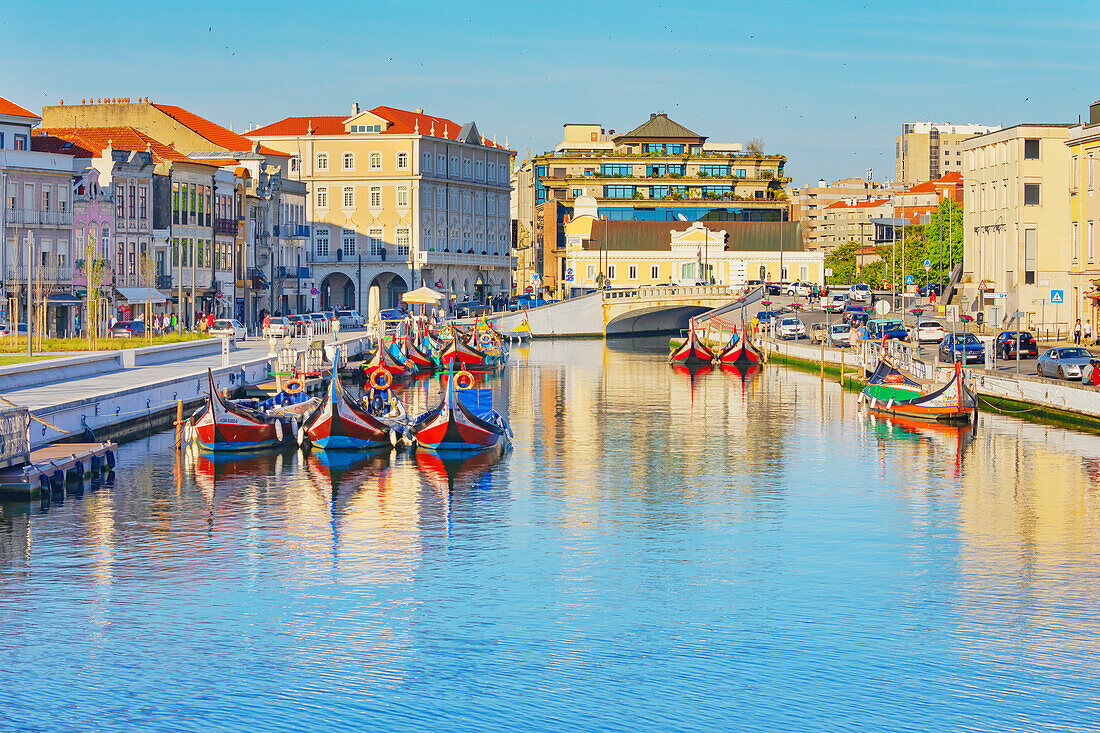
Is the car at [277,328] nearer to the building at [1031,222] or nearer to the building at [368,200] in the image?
the building at [368,200]

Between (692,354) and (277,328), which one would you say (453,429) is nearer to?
(277,328)

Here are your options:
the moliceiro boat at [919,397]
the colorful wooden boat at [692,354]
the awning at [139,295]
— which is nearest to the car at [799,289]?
the colorful wooden boat at [692,354]

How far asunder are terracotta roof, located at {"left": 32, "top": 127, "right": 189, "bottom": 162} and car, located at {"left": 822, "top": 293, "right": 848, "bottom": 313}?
158 feet

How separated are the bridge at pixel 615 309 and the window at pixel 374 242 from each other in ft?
60.5

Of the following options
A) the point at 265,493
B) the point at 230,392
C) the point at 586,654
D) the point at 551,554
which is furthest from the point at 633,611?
the point at 230,392

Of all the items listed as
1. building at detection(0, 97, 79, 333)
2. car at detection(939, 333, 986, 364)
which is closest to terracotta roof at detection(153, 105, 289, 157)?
building at detection(0, 97, 79, 333)

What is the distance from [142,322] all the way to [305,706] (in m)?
63.5

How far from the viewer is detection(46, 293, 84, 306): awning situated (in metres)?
81.2

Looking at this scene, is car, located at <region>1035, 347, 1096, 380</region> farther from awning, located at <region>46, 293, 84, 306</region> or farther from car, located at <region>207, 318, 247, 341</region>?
awning, located at <region>46, 293, 84, 306</region>

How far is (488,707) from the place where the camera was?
2392cm

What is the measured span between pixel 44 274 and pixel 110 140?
14013 millimetres

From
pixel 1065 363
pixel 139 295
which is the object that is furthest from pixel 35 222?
pixel 1065 363

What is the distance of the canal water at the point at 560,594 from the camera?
24.1 metres

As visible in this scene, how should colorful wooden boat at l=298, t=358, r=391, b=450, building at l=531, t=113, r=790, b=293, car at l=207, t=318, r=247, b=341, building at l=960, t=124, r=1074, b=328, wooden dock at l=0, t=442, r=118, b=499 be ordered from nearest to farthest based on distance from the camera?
wooden dock at l=0, t=442, r=118, b=499 → colorful wooden boat at l=298, t=358, r=391, b=450 → building at l=960, t=124, r=1074, b=328 → car at l=207, t=318, r=247, b=341 → building at l=531, t=113, r=790, b=293
